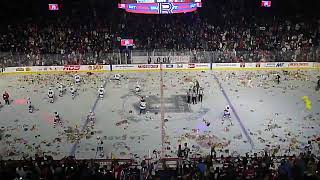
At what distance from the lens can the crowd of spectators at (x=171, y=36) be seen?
28188mm

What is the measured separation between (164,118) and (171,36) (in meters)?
13.3

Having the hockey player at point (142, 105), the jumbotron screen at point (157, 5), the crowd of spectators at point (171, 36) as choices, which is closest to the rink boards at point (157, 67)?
the crowd of spectators at point (171, 36)

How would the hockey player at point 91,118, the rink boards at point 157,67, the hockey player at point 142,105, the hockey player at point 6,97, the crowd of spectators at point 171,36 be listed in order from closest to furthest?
the hockey player at point 91,118 < the hockey player at point 142,105 < the hockey player at point 6,97 < the rink boards at point 157,67 < the crowd of spectators at point 171,36

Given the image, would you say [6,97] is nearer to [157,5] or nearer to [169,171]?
[157,5]

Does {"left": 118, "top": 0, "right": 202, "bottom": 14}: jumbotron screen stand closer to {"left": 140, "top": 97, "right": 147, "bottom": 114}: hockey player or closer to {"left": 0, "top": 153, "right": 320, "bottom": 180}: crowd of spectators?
{"left": 140, "top": 97, "right": 147, "bottom": 114}: hockey player

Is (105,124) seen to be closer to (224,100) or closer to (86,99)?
(86,99)

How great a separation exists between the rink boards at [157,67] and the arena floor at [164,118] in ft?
3.59

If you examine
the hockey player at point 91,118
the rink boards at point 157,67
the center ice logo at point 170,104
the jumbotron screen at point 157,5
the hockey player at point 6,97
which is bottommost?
the hockey player at point 91,118

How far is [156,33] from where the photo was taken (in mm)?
31484

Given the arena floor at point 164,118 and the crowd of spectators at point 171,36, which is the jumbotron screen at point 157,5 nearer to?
the crowd of spectators at point 171,36

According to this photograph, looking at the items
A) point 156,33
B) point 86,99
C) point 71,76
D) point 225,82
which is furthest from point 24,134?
point 156,33

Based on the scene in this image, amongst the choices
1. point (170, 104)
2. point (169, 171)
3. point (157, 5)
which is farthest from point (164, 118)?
point (157, 5)

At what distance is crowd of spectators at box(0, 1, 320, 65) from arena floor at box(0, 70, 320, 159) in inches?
74.4

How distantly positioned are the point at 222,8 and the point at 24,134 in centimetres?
2162
